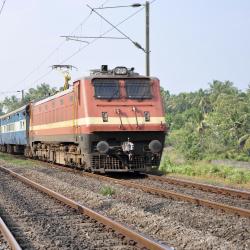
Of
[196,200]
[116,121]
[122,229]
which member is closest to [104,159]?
[116,121]

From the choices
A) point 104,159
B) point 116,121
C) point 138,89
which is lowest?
point 104,159

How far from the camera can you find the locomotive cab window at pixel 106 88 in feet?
56.5

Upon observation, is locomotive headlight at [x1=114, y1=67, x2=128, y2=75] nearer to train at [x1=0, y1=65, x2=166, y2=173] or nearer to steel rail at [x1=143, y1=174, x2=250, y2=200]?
train at [x1=0, y1=65, x2=166, y2=173]

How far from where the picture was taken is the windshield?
1766 centimetres

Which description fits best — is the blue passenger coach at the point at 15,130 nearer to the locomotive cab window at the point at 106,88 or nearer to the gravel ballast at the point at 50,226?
the locomotive cab window at the point at 106,88

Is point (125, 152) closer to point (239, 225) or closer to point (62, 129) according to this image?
point (62, 129)

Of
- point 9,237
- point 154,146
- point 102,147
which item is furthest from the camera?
point 154,146

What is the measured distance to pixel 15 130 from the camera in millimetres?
34500

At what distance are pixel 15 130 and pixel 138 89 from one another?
60.6 feet

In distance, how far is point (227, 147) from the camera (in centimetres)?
5950

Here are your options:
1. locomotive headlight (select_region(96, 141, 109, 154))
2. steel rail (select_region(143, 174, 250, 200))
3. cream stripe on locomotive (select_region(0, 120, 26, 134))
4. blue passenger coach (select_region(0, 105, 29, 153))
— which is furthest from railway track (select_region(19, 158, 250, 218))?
cream stripe on locomotive (select_region(0, 120, 26, 134))

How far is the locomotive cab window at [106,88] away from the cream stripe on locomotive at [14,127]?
44.8 feet

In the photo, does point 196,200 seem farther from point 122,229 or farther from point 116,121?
point 116,121

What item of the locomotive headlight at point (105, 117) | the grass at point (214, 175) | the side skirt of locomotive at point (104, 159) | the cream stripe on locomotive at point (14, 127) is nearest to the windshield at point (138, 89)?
the locomotive headlight at point (105, 117)
